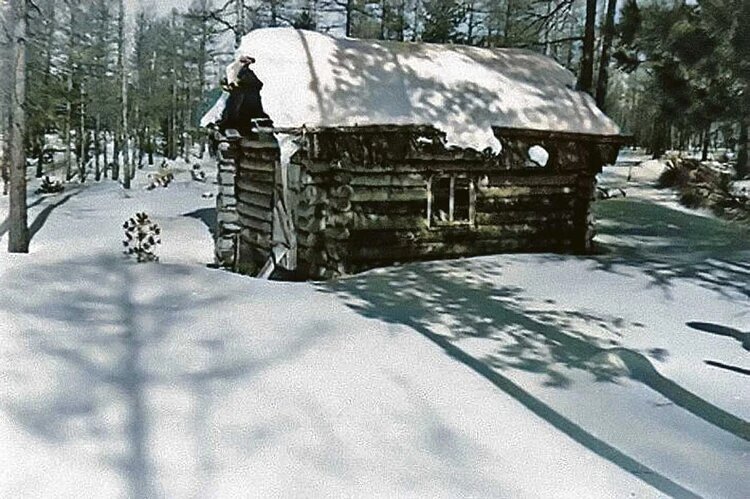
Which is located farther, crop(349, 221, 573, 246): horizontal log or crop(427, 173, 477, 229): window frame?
crop(427, 173, 477, 229): window frame

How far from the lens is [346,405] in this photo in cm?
484

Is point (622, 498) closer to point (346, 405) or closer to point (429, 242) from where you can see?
point (346, 405)

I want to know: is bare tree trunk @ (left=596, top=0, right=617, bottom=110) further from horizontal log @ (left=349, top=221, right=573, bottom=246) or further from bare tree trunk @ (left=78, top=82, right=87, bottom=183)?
bare tree trunk @ (left=78, top=82, right=87, bottom=183)

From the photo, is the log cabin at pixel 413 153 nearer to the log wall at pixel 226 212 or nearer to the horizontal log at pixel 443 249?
the horizontal log at pixel 443 249

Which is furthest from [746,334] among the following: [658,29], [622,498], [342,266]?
[658,29]

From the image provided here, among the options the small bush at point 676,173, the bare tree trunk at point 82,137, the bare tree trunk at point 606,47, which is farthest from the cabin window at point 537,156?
the bare tree trunk at point 82,137

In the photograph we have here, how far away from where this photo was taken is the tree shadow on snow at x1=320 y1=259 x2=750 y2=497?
517cm

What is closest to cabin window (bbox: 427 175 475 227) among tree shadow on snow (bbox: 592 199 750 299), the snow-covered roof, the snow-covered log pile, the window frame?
the window frame

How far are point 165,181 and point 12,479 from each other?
29.2 m

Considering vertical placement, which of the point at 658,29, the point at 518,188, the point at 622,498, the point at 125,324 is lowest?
the point at 622,498

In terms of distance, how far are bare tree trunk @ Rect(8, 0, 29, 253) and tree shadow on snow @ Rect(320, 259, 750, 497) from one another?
34.8 feet

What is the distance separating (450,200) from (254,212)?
4194 millimetres

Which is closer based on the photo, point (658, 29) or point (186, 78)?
point (658, 29)

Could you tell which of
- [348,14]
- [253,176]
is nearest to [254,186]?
[253,176]
